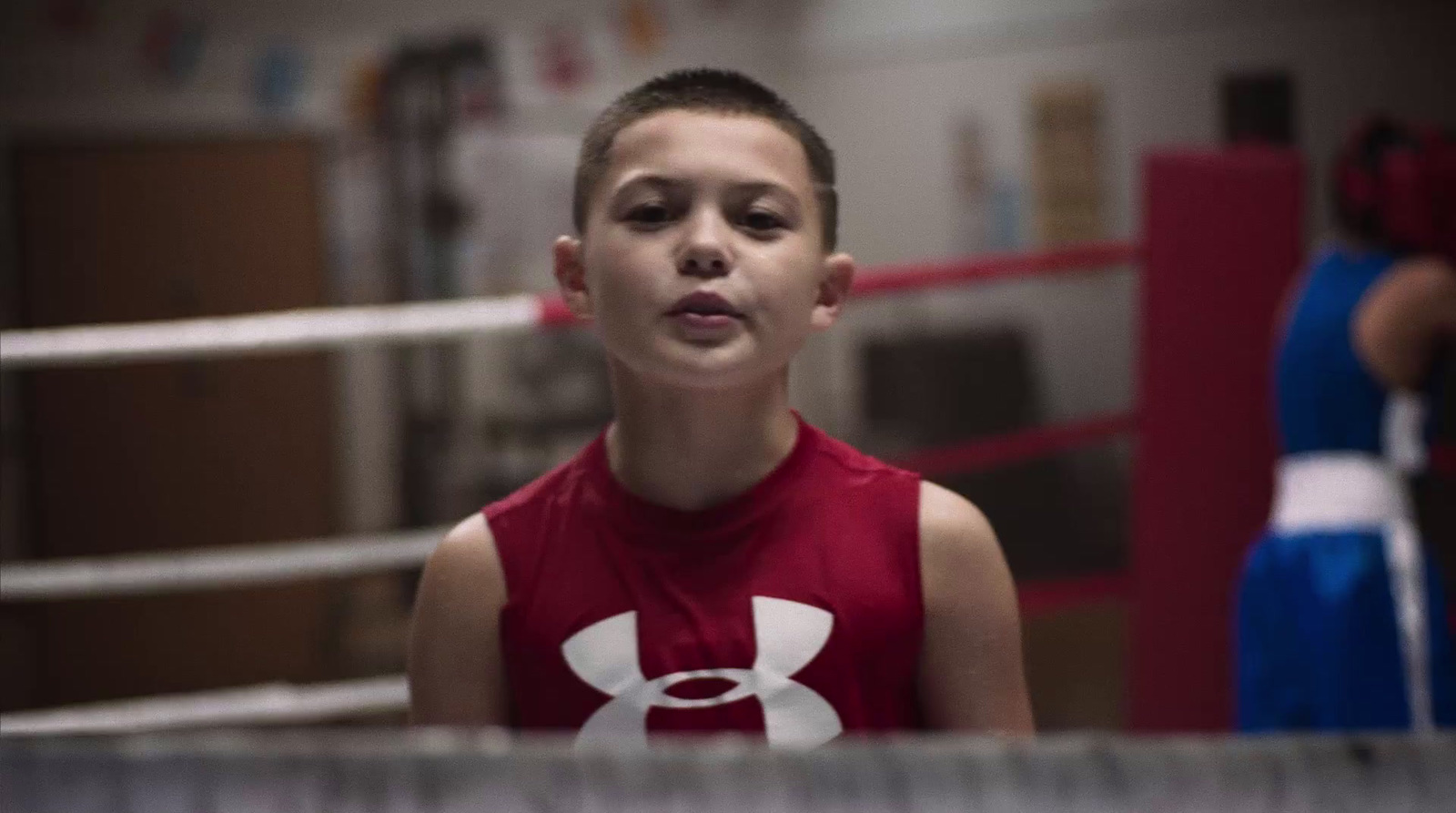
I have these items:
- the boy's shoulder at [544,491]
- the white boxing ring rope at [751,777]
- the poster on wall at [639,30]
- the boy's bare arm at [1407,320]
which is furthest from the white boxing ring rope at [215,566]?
the poster on wall at [639,30]

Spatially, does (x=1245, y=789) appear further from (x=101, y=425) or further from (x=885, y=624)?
(x=101, y=425)

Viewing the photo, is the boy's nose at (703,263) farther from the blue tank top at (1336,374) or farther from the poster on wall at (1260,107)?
the poster on wall at (1260,107)

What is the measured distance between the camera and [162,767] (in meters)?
0.25

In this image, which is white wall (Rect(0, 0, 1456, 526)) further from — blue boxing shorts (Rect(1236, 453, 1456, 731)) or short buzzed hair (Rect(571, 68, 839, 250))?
short buzzed hair (Rect(571, 68, 839, 250))

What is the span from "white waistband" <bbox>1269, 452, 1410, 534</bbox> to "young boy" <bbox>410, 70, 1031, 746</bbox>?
1.07 meters

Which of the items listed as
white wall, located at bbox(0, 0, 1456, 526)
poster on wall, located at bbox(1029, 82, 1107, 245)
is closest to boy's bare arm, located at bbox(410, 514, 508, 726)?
white wall, located at bbox(0, 0, 1456, 526)

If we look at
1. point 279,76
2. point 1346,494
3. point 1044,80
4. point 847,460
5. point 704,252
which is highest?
point 279,76

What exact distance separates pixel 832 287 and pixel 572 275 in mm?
113

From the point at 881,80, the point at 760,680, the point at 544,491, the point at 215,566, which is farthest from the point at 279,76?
the point at 760,680

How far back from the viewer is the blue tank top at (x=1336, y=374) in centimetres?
162

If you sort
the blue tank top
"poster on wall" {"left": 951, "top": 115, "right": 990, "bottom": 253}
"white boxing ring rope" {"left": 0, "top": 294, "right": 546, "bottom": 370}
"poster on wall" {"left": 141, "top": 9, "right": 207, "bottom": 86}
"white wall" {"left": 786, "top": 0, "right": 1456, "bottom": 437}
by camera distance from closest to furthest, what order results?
"white boxing ring rope" {"left": 0, "top": 294, "right": 546, "bottom": 370} < the blue tank top < "white wall" {"left": 786, "top": 0, "right": 1456, "bottom": 437} < "poster on wall" {"left": 141, "top": 9, "right": 207, "bottom": 86} < "poster on wall" {"left": 951, "top": 115, "right": 990, "bottom": 253}

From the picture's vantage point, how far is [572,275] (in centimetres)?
67

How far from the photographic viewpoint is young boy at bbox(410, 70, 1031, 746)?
0.62 m

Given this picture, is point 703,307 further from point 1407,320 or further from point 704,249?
point 1407,320
